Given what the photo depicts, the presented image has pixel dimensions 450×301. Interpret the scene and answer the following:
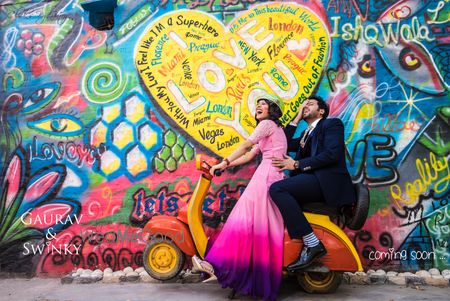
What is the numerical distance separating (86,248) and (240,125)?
2418 millimetres

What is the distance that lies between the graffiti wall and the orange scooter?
0.81 m

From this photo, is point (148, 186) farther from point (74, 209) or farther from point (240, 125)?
point (240, 125)

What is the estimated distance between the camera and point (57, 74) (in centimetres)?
606

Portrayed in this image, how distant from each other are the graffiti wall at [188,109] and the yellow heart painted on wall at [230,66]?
13mm

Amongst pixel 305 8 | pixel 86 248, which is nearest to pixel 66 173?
pixel 86 248

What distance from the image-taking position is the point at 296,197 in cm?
462

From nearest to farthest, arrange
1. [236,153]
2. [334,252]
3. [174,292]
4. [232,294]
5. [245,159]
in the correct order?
[334,252] < [232,294] < [236,153] < [174,292] < [245,159]

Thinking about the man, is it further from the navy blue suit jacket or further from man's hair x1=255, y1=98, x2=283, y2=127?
Result: man's hair x1=255, y1=98, x2=283, y2=127

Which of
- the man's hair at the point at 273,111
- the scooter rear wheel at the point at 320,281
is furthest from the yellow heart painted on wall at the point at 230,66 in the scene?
the scooter rear wheel at the point at 320,281

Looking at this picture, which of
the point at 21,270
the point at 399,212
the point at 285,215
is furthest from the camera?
the point at 21,270

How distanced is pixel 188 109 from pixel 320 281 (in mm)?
2546

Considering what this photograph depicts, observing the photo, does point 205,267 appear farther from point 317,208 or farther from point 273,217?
point 317,208

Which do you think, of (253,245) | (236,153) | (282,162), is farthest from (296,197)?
(236,153)

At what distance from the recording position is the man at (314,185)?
4477 millimetres
